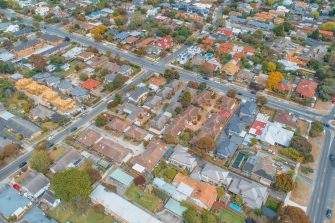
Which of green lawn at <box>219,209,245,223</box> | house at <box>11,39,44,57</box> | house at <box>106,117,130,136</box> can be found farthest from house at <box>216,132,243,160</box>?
house at <box>11,39,44,57</box>

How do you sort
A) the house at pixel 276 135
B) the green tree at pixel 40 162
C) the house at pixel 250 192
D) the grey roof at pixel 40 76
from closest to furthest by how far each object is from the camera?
the house at pixel 250 192
the green tree at pixel 40 162
the house at pixel 276 135
the grey roof at pixel 40 76

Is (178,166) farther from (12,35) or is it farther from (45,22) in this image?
(45,22)

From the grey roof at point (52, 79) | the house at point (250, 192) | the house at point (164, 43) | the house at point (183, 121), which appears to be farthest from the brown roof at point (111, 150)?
the house at point (164, 43)

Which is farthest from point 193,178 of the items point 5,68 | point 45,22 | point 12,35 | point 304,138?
point 45,22

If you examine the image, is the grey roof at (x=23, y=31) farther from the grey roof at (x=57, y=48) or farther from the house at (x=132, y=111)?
the house at (x=132, y=111)

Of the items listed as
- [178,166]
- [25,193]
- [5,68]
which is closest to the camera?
[25,193]
